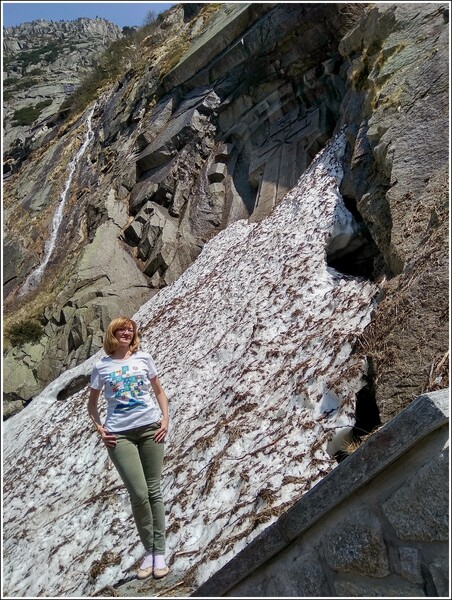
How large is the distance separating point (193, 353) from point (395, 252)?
3.80 metres

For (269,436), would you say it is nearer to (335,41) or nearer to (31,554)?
(31,554)

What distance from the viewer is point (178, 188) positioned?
16641mm

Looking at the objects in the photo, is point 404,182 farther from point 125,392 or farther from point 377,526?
point 377,526

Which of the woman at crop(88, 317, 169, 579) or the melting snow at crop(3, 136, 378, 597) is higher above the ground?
the woman at crop(88, 317, 169, 579)

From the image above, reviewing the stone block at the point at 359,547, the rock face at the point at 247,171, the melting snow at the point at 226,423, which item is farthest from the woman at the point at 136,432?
the rock face at the point at 247,171

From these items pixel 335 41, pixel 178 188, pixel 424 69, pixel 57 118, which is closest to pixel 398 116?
pixel 424 69

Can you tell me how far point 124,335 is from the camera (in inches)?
175

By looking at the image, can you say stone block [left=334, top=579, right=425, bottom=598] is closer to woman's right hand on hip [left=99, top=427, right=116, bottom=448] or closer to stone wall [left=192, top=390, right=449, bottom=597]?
stone wall [left=192, top=390, right=449, bottom=597]

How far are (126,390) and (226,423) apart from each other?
7.49ft

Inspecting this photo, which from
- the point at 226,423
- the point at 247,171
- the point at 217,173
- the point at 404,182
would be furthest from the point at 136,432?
the point at 217,173

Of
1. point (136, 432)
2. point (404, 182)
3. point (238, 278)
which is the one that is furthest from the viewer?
point (238, 278)

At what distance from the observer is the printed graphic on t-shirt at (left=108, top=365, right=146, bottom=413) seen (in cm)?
429

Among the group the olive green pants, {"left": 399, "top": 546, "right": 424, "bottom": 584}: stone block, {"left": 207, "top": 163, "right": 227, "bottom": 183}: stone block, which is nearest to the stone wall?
{"left": 399, "top": 546, "right": 424, "bottom": 584}: stone block

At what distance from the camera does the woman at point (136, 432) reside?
4.19 metres
